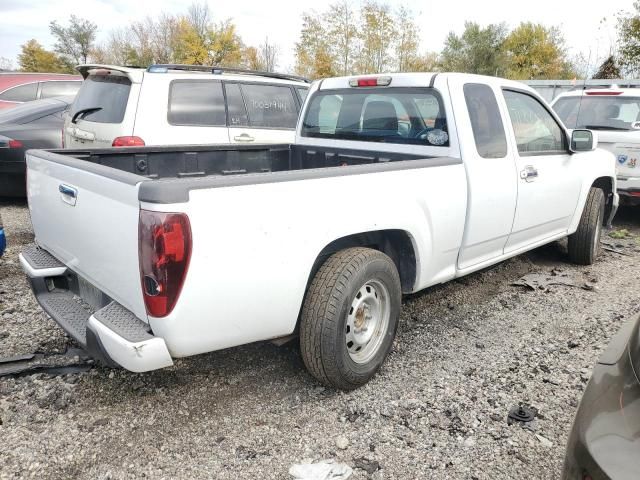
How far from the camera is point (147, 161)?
149 inches

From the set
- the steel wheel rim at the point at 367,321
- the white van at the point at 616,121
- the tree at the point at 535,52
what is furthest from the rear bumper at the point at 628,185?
the tree at the point at 535,52

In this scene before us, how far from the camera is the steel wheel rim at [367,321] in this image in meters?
2.88

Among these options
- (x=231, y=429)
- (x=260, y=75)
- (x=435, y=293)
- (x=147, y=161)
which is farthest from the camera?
(x=260, y=75)

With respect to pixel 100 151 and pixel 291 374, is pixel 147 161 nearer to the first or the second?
pixel 100 151

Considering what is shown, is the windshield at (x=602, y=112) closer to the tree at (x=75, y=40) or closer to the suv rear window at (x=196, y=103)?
the suv rear window at (x=196, y=103)

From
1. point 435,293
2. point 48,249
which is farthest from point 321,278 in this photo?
point 435,293

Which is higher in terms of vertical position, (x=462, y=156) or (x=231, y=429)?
(x=462, y=156)

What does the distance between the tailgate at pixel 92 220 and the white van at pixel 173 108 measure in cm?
245

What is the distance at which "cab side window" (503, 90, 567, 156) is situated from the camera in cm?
402

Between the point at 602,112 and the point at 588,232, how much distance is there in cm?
310

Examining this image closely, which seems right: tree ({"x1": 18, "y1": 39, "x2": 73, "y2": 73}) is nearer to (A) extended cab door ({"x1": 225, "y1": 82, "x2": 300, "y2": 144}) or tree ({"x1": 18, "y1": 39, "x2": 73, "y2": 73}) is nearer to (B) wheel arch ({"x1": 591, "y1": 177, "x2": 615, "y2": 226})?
(A) extended cab door ({"x1": 225, "y1": 82, "x2": 300, "y2": 144})

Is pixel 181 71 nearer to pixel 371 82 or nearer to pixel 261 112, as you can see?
pixel 261 112

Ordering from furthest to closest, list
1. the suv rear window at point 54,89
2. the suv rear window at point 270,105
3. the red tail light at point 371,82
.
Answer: the suv rear window at point 54,89
the suv rear window at point 270,105
the red tail light at point 371,82

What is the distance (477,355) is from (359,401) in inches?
38.4
